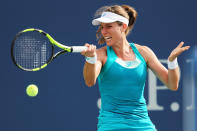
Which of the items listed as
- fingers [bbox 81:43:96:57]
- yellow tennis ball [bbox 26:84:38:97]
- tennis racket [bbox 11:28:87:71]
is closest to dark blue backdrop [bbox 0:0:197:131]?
yellow tennis ball [bbox 26:84:38:97]

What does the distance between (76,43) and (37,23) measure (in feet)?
1.46

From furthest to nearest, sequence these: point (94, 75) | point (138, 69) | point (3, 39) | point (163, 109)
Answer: point (163, 109) → point (3, 39) → point (138, 69) → point (94, 75)

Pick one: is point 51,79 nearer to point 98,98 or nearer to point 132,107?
point 98,98

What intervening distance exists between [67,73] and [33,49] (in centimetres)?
142

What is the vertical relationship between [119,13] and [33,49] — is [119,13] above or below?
above

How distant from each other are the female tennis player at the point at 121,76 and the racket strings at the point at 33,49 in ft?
1.20

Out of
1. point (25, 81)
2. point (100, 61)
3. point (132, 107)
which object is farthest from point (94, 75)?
point (25, 81)

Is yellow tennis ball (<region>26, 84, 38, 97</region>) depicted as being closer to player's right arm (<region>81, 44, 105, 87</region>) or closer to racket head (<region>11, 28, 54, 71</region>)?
racket head (<region>11, 28, 54, 71</region>)

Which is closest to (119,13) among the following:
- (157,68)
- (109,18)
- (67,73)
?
(109,18)

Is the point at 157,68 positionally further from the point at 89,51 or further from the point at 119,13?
the point at 89,51

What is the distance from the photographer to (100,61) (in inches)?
111

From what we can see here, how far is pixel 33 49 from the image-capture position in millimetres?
2975

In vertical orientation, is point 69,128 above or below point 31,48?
below

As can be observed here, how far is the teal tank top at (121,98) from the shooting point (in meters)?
2.79
